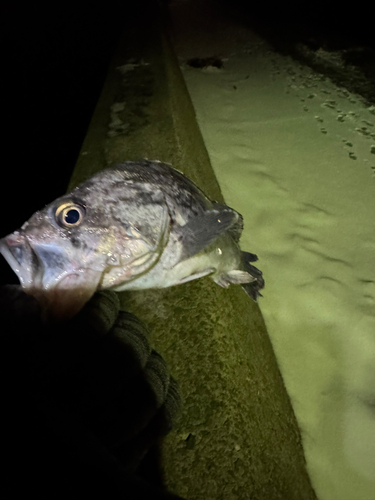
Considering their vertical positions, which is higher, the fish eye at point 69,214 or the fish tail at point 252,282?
the fish eye at point 69,214

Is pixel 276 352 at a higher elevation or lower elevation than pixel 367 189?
lower

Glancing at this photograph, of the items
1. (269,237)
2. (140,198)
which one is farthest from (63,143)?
(140,198)

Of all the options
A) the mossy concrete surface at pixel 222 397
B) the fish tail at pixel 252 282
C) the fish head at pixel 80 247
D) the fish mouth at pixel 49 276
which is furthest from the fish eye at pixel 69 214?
the fish tail at pixel 252 282

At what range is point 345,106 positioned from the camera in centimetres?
390

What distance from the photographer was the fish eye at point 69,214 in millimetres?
A: 1085

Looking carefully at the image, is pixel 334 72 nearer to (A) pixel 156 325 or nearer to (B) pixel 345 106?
(B) pixel 345 106

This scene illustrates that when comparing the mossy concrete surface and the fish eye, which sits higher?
the fish eye

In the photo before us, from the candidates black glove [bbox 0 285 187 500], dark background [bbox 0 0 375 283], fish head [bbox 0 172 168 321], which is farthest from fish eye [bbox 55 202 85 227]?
dark background [bbox 0 0 375 283]

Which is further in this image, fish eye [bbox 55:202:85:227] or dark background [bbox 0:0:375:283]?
dark background [bbox 0:0:375:283]

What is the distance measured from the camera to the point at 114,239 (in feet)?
3.63

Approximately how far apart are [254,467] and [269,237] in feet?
5.32

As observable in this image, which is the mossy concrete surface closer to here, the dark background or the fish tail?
the fish tail

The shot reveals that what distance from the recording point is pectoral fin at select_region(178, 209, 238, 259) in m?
1.24

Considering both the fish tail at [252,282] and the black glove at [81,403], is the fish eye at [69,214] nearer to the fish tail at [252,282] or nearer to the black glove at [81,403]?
the black glove at [81,403]
